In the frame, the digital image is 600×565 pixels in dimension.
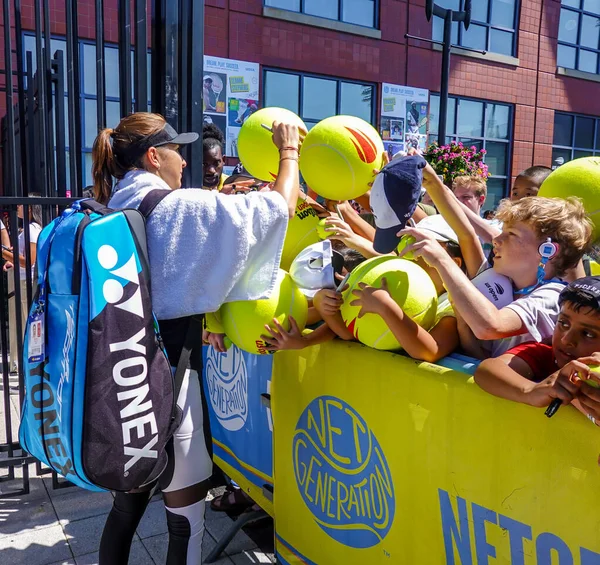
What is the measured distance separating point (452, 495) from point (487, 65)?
52.4ft

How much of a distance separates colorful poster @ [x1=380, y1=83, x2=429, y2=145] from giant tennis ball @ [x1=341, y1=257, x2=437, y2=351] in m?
12.4

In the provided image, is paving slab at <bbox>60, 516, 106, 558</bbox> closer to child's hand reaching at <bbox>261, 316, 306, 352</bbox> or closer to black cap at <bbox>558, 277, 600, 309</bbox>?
child's hand reaching at <bbox>261, 316, 306, 352</bbox>

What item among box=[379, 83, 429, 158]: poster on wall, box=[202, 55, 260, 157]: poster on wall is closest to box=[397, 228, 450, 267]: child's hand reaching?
box=[202, 55, 260, 157]: poster on wall

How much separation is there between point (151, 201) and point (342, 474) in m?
1.28

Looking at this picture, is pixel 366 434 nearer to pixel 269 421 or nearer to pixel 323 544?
pixel 323 544

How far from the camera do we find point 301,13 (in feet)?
42.2

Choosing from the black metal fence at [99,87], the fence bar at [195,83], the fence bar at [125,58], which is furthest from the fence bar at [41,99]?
the fence bar at [195,83]

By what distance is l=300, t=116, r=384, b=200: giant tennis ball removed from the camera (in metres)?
2.51

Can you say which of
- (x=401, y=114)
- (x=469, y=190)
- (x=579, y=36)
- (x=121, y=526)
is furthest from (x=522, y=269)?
(x=579, y=36)

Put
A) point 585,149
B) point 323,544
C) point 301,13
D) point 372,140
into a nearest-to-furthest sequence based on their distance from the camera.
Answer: point 323,544, point 372,140, point 301,13, point 585,149

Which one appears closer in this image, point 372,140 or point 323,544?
point 323,544

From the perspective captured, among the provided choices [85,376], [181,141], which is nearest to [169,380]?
[85,376]

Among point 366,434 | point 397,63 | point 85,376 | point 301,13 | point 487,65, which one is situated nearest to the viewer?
point 85,376

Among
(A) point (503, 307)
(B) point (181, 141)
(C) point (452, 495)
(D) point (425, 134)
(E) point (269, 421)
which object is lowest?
(E) point (269, 421)
